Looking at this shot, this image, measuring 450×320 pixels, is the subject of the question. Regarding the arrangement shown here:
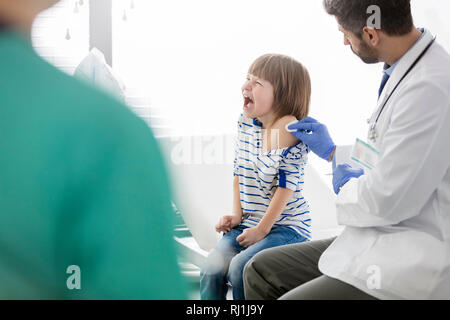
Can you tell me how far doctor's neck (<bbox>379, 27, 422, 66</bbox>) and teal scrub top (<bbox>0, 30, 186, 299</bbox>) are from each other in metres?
0.96

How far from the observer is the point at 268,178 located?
1.49m

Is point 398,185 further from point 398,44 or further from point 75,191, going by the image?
point 75,191

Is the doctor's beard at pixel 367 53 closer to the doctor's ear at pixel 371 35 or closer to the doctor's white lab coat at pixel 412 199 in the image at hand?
the doctor's ear at pixel 371 35

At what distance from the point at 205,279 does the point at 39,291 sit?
3.85 ft

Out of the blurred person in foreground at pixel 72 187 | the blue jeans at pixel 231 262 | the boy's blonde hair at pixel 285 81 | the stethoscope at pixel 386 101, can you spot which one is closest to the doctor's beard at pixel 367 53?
the stethoscope at pixel 386 101

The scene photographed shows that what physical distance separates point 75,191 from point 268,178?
4.01 feet

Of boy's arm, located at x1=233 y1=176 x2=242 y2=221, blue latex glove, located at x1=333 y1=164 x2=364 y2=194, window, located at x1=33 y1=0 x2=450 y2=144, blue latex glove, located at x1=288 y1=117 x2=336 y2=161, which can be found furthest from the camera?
window, located at x1=33 y1=0 x2=450 y2=144

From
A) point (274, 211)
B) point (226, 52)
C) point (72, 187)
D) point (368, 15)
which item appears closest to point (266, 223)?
point (274, 211)

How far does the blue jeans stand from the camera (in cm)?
139

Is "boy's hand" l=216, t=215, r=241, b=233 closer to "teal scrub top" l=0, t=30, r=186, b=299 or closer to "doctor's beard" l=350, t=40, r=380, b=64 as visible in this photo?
"doctor's beard" l=350, t=40, r=380, b=64

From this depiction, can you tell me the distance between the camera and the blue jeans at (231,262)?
1.39 metres

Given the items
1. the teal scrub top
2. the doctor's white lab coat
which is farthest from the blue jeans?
the teal scrub top

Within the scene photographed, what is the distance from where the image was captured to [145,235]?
29cm
